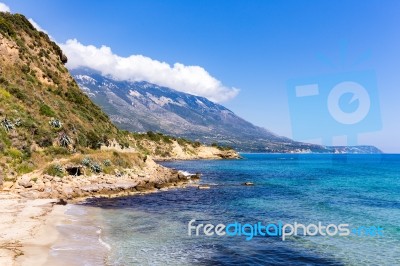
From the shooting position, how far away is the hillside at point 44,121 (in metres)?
37.9

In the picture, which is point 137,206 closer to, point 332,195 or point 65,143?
point 65,143

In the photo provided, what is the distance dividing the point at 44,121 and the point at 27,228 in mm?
28529

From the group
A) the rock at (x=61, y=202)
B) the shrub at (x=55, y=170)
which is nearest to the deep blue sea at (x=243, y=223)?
the rock at (x=61, y=202)

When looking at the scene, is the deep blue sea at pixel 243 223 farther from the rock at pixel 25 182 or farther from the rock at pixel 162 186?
Result: the rock at pixel 25 182

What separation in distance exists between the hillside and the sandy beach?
5958 millimetres

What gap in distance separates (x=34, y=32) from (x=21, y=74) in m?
20.5

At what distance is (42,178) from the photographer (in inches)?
1389

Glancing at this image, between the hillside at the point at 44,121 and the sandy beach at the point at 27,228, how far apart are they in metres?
5.96

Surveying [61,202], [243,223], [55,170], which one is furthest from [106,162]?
[243,223]

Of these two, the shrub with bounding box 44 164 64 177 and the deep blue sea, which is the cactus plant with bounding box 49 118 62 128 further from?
the deep blue sea

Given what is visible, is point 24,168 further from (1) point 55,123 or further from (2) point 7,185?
(1) point 55,123

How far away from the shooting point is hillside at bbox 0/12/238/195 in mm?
37906

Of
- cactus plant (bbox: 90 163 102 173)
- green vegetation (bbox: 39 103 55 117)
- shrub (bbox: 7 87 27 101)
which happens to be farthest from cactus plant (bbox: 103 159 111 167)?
shrub (bbox: 7 87 27 101)

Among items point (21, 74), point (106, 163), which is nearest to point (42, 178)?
point (106, 163)
